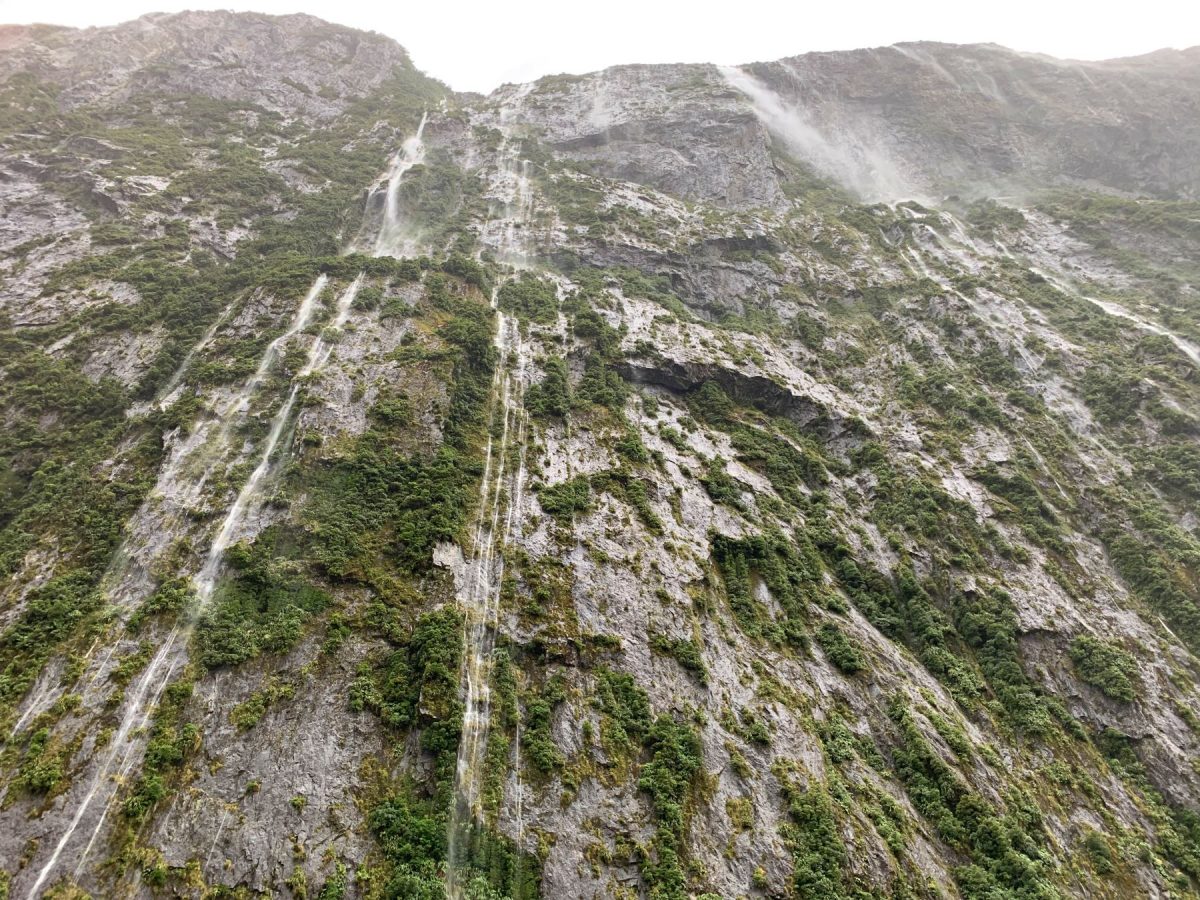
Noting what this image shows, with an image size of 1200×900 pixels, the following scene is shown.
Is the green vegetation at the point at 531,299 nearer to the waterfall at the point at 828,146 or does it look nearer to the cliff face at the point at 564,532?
the cliff face at the point at 564,532

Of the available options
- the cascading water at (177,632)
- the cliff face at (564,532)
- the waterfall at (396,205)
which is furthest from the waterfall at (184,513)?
the waterfall at (396,205)

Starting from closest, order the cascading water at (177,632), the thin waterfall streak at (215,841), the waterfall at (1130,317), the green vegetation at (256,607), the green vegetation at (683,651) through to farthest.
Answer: the thin waterfall streak at (215,841)
the cascading water at (177,632)
the green vegetation at (256,607)
the green vegetation at (683,651)
the waterfall at (1130,317)

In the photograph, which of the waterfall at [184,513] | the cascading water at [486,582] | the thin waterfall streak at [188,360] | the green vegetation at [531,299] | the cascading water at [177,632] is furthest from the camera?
the green vegetation at [531,299]

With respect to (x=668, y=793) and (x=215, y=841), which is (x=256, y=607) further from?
(x=668, y=793)

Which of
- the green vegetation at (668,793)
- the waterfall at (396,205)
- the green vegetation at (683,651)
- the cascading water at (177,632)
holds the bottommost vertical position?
the green vegetation at (668,793)

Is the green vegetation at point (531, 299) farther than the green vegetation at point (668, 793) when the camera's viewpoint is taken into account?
Yes

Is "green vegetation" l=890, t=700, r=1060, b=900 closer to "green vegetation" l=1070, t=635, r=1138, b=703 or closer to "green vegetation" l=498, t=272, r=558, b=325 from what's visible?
"green vegetation" l=1070, t=635, r=1138, b=703

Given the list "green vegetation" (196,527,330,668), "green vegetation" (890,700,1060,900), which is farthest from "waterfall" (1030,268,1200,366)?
"green vegetation" (196,527,330,668)

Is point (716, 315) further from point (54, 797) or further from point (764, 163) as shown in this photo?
point (54, 797)
